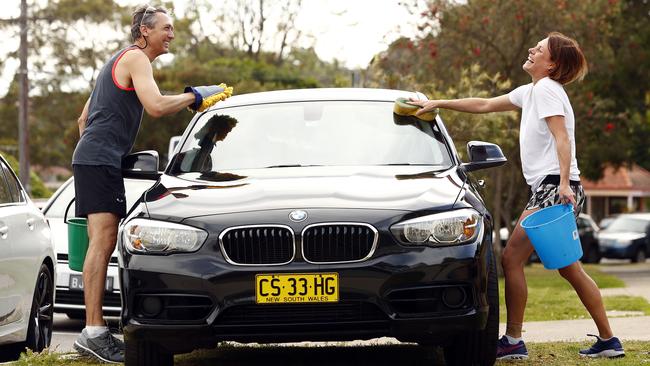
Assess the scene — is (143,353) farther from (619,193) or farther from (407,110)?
(619,193)

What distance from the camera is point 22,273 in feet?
25.9

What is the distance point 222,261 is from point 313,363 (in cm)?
154

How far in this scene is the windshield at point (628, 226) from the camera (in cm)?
4294

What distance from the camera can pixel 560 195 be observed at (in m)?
7.35

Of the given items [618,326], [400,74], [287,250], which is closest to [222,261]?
[287,250]

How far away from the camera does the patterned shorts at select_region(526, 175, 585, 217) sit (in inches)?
294

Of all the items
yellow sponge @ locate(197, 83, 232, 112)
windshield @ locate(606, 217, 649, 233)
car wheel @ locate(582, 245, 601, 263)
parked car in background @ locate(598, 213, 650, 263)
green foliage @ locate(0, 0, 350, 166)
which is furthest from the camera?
green foliage @ locate(0, 0, 350, 166)

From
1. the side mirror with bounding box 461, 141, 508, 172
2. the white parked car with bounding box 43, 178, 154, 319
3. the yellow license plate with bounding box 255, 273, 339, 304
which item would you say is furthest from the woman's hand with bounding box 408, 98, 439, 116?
the white parked car with bounding box 43, 178, 154, 319

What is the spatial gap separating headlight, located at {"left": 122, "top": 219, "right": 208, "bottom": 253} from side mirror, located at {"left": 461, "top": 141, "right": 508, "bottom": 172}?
1905 mm

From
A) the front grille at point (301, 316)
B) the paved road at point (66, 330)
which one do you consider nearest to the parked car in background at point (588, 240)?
the paved road at point (66, 330)

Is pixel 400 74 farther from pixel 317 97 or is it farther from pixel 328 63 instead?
pixel 328 63

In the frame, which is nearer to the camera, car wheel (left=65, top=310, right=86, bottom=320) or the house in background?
car wheel (left=65, top=310, right=86, bottom=320)

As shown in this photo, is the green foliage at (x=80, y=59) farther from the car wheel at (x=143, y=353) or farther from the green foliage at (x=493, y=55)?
the car wheel at (x=143, y=353)

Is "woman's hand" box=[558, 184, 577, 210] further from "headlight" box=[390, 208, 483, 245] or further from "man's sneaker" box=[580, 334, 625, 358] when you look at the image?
"headlight" box=[390, 208, 483, 245]
